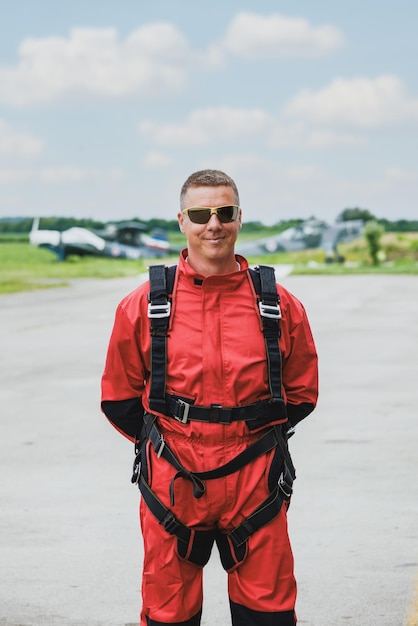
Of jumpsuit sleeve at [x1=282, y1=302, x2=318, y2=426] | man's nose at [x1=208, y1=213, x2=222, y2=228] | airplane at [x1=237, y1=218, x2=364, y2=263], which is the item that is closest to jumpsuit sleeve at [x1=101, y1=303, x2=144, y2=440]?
man's nose at [x1=208, y1=213, x2=222, y2=228]

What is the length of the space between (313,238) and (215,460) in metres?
61.1

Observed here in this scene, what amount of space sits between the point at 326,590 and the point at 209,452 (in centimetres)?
205

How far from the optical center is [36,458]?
335 inches

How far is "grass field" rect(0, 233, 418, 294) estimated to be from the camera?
49025mm

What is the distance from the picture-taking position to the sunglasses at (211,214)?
3738 millimetres

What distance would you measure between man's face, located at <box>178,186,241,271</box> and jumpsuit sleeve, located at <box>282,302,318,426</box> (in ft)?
1.17

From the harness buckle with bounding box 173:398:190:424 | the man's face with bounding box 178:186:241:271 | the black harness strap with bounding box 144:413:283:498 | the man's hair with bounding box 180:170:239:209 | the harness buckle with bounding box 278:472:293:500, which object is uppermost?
the man's hair with bounding box 180:170:239:209

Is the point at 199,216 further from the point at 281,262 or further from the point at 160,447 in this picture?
the point at 281,262

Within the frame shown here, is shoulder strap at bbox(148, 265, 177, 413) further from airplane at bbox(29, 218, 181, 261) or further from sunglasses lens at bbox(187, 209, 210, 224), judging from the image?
airplane at bbox(29, 218, 181, 261)

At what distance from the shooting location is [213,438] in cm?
364

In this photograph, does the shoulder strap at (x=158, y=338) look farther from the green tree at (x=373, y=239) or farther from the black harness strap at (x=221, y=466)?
the green tree at (x=373, y=239)

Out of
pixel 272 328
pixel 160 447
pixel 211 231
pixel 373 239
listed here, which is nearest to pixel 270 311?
pixel 272 328

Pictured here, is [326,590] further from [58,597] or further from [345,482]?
[345,482]

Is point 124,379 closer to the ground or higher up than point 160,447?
higher up
